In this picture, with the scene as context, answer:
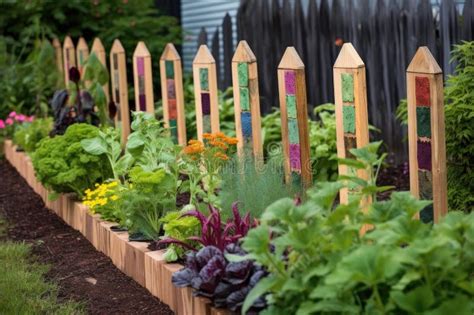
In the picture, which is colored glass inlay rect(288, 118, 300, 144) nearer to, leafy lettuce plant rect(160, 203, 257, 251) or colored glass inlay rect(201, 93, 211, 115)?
leafy lettuce plant rect(160, 203, 257, 251)

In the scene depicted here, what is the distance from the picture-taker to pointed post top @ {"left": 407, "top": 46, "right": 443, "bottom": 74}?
429 cm

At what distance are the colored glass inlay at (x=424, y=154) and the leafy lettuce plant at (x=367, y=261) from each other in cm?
96

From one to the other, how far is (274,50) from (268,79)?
32cm

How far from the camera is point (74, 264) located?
576cm

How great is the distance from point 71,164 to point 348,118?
102 inches

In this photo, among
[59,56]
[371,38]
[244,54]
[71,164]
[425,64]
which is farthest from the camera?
[59,56]

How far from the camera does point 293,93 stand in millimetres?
5613

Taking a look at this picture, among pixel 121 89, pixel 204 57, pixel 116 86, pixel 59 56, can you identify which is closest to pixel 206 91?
pixel 204 57

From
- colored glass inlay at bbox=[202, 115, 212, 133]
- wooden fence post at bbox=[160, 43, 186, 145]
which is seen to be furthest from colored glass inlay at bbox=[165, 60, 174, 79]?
colored glass inlay at bbox=[202, 115, 212, 133]

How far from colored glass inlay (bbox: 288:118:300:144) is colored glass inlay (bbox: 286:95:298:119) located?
0.03 m

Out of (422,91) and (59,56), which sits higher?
(59,56)

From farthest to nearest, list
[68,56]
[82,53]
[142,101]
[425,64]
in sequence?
1. [68,56]
2. [82,53]
3. [142,101]
4. [425,64]

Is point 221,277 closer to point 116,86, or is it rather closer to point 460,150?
point 460,150

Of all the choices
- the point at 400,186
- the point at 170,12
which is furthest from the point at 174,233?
the point at 170,12
